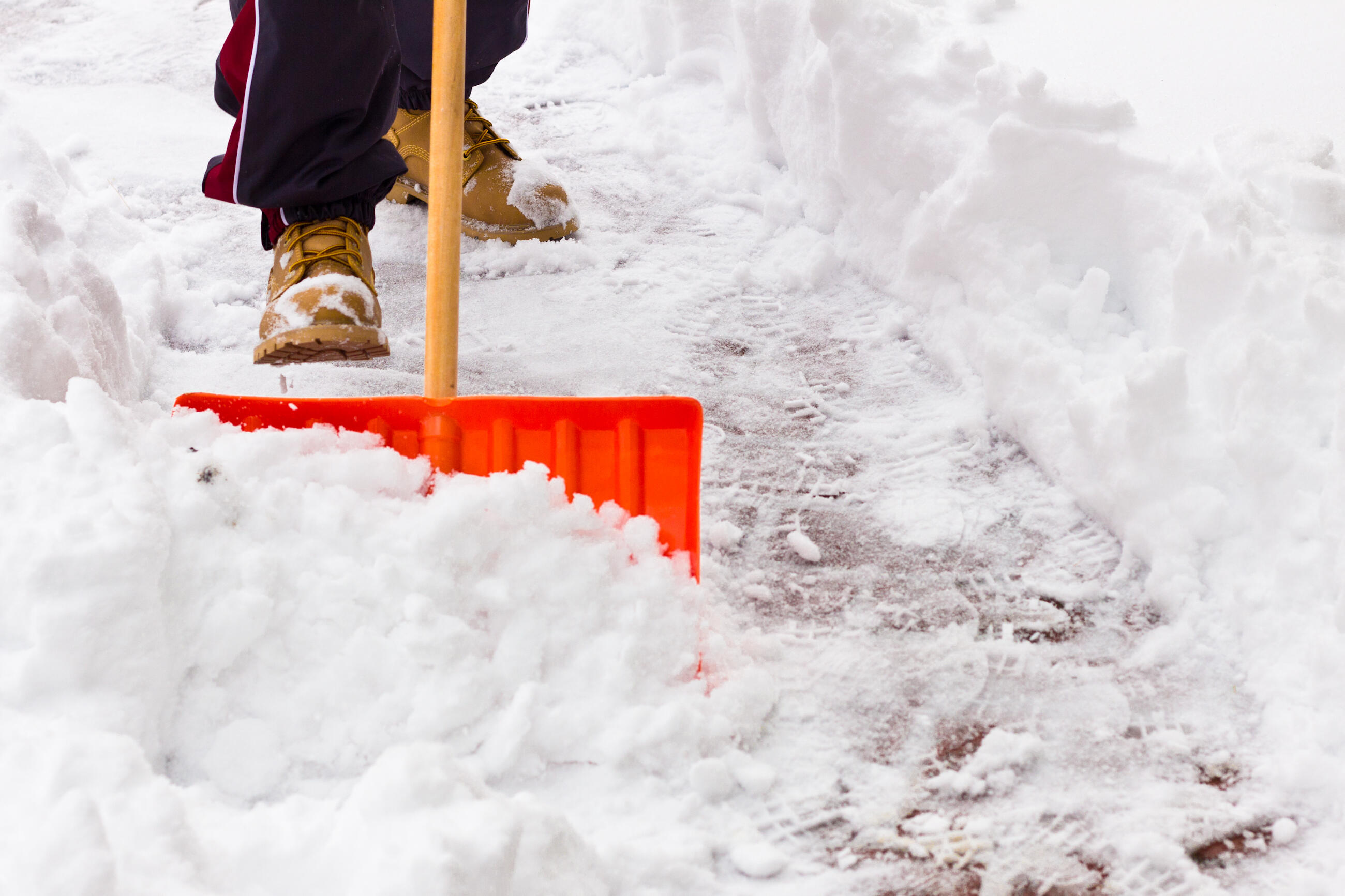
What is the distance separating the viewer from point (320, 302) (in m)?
1.78

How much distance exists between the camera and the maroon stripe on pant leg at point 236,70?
1834 mm

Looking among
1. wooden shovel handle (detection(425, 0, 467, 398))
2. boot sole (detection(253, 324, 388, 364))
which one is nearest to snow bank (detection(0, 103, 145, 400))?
boot sole (detection(253, 324, 388, 364))

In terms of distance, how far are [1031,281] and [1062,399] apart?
252mm

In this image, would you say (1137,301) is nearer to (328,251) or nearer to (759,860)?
(759,860)

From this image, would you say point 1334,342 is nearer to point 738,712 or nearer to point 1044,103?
point 1044,103

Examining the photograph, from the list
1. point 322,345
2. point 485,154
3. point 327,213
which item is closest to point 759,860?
point 322,345

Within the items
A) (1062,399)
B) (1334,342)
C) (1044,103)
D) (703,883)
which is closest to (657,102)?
(1044,103)

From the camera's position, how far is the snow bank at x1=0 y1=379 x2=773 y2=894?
0.88 m

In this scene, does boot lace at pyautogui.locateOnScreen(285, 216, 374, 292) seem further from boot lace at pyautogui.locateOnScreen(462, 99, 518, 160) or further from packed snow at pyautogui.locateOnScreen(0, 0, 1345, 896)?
boot lace at pyautogui.locateOnScreen(462, 99, 518, 160)

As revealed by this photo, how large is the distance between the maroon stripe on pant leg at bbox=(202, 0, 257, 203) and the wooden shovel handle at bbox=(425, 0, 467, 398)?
0.46 m

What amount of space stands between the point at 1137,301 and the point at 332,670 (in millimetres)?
1333

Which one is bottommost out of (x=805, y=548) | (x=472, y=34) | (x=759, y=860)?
(x=759, y=860)

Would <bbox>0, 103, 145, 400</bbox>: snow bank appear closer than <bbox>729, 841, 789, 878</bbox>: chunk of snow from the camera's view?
No

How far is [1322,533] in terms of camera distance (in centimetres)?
127
